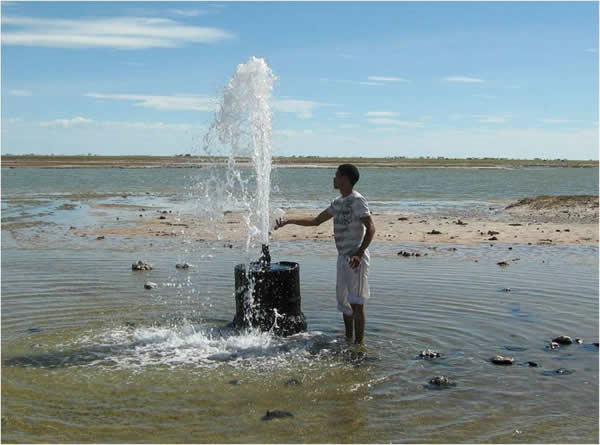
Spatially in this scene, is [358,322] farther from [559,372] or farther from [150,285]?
[150,285]

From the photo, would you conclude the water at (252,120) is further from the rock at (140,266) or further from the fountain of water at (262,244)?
the rock at (140,266)

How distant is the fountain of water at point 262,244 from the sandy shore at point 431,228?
7.17 metres

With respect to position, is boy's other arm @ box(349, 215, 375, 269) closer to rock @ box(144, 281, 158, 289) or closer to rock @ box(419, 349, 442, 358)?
rock @ box(419, 349, 442, 358)

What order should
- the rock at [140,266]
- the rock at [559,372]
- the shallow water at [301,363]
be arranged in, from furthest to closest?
the rock at [140,266] < the rock at [559,372] < the shallow water at [301,363]

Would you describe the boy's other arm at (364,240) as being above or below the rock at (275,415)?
above

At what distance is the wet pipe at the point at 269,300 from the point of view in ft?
26.9

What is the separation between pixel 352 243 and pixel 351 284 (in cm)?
49

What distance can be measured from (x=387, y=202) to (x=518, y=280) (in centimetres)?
2301

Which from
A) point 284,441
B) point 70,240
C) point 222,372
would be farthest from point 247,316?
point 70,240

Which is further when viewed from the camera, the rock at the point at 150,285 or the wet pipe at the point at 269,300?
the rock at the point at 150,285

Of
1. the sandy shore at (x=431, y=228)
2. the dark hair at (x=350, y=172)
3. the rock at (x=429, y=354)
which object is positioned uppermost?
the dark hair at (x=350, y=172)

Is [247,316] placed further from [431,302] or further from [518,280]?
[518,280]

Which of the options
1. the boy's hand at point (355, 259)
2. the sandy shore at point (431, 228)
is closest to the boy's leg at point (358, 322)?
the boy's hand at point (355, 259)

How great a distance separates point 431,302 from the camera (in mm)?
10078
